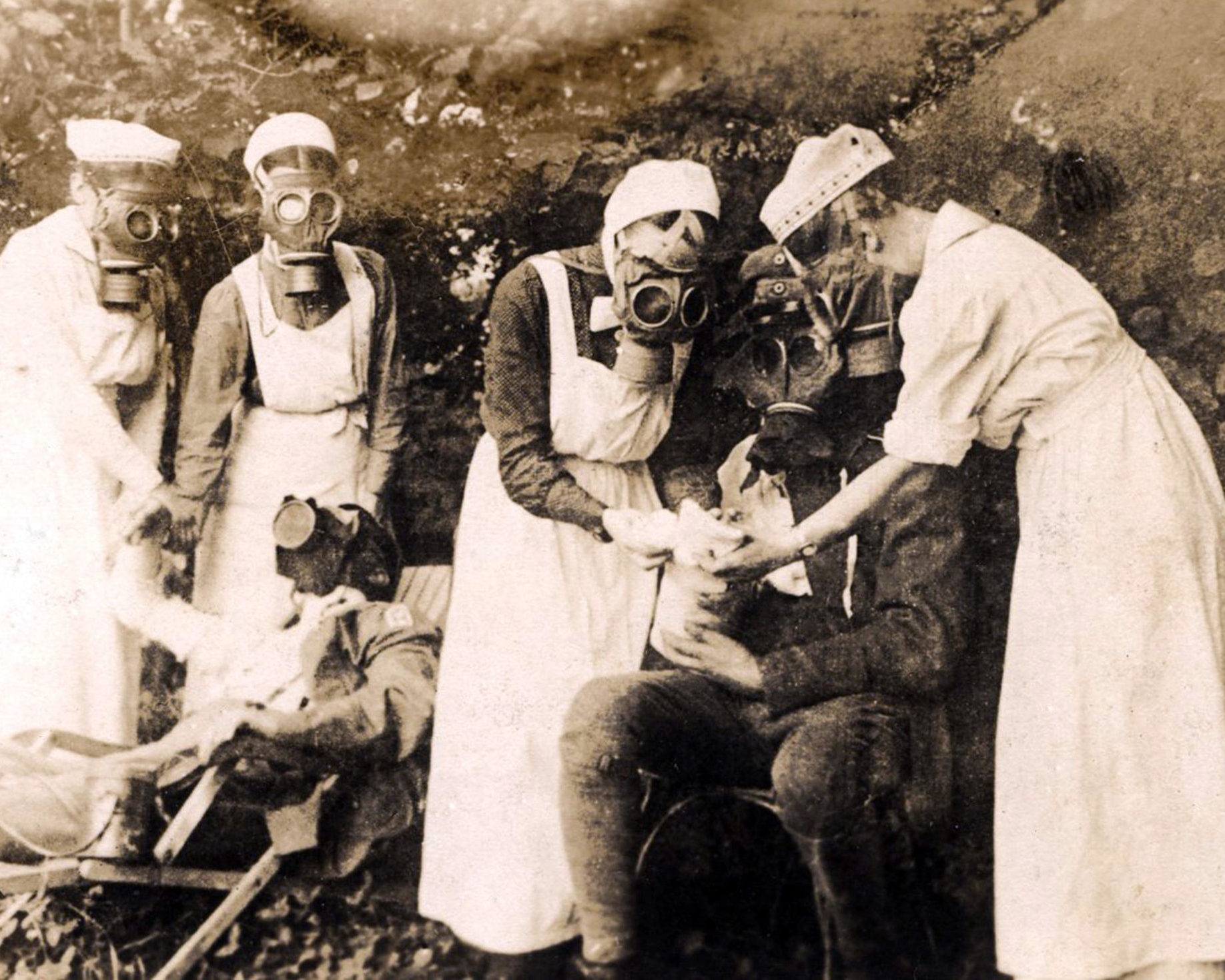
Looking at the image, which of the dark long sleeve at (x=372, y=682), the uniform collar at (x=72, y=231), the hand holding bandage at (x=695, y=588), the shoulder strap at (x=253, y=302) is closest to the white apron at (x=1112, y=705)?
the hand holding bandage at (x=695, y=588)

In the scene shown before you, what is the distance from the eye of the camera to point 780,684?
3.79 meters

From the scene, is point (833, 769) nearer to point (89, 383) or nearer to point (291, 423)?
point (291, 423)

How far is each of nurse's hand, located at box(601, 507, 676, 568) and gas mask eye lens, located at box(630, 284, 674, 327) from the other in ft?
1.68

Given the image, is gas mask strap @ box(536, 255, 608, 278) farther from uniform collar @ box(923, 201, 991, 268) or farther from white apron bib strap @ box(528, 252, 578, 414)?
uniform collar @ box(923, 201, 991, 268)

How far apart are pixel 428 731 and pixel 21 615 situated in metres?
1.18

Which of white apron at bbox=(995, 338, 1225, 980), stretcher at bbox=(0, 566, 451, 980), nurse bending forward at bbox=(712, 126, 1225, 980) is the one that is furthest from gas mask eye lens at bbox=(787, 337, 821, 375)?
stretcher at bbox=(0, 566, 451, 980)

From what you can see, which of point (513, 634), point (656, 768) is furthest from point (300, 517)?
point (656, 768)

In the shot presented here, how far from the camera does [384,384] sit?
408 cm

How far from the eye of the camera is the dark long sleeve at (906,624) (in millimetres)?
3773

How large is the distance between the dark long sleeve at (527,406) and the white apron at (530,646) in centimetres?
3

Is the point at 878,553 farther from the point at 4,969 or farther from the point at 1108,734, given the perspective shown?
the point at 4,969

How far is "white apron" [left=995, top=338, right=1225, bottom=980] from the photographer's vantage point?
144 inches

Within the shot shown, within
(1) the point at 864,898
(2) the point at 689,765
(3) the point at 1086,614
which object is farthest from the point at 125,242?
(3) the point at 1086,614

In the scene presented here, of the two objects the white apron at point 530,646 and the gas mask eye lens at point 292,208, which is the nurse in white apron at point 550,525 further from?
the gas mask eye lens at point 292,208
